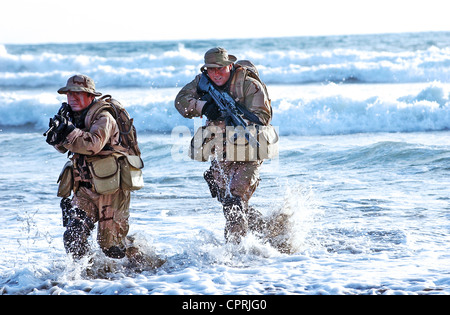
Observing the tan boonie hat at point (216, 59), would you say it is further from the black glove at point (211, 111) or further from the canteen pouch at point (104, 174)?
the canteen pouch at point (104, 174)

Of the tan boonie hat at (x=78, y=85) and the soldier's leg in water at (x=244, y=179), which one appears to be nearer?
the tan boonie hat at (x=78, y=85)

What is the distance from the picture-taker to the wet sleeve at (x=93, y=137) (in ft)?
17.6

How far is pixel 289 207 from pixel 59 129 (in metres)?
2.83

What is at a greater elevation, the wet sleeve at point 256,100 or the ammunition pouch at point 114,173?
the wet sleeve at point 256,100

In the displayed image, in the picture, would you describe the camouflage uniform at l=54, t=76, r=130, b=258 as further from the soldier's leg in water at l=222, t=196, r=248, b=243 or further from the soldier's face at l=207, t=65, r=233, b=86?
the soldier's face at l=207, t=65, r=233, b=86

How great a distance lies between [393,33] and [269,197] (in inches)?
1690

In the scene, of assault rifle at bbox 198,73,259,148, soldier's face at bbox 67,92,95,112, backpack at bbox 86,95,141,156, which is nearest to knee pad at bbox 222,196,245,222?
assault rifle at bbox 198,73,259,148

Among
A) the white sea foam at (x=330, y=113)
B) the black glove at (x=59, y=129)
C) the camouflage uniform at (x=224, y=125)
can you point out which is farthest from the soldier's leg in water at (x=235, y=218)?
the white sea foam at (x=330, y=113)

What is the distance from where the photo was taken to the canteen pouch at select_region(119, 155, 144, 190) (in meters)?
5.72

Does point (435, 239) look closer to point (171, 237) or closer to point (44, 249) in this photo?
point (171, 237)

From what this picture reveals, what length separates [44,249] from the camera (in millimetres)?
7266

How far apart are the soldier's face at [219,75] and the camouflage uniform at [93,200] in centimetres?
111

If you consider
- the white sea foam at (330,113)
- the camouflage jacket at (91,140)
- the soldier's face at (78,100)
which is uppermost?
the white sea foam at (330,113)

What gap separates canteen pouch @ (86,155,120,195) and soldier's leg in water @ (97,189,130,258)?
160 millimetres
